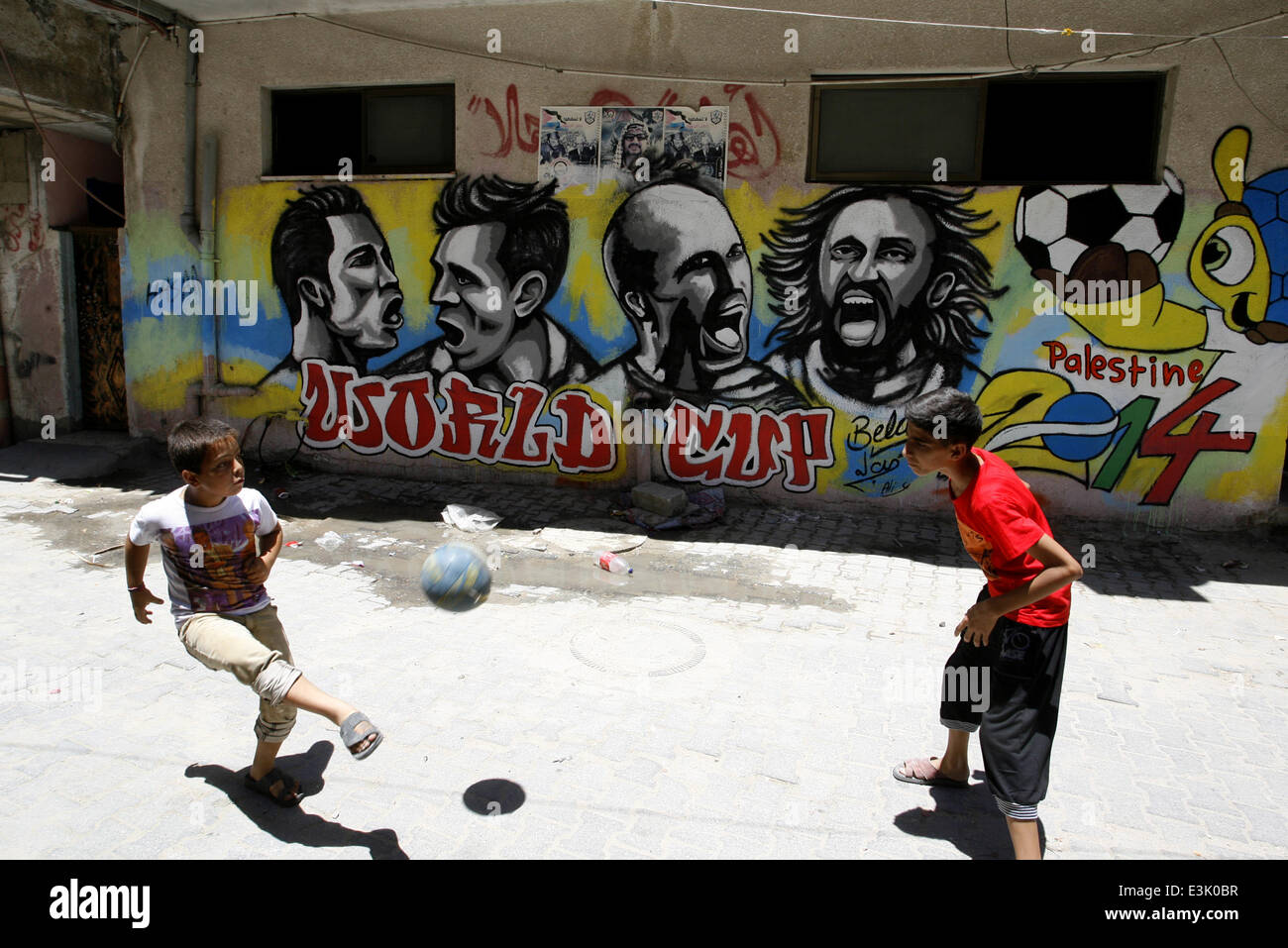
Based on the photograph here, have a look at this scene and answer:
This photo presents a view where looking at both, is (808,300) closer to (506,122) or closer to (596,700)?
(506,122)

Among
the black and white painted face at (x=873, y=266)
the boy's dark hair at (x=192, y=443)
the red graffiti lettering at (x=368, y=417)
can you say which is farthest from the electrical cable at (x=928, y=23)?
the boy's dark hair at (x=192, y=443)

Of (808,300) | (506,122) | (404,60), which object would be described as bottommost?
(808,300)

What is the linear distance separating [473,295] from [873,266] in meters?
4.08

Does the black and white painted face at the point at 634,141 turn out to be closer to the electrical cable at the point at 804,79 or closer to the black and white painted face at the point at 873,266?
the electrical cable at the point at 804,79

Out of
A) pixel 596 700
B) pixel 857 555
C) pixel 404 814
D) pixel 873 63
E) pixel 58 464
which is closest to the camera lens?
pixel 404 814

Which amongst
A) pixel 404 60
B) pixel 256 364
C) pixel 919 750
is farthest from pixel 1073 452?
pixel 256 364

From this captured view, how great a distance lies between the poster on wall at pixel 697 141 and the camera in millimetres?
7539

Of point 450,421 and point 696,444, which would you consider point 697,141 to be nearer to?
point 696,444

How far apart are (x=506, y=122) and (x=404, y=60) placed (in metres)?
1.31

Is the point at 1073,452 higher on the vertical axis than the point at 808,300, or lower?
lower

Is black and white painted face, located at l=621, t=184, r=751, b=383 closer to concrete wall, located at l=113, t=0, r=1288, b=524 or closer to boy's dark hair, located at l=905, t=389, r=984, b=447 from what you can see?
concrete wall, located at l=113, t=0, r=1288, b=524

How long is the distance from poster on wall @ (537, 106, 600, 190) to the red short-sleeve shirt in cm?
609

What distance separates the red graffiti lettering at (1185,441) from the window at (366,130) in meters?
7.39

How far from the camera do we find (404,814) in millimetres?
3117
